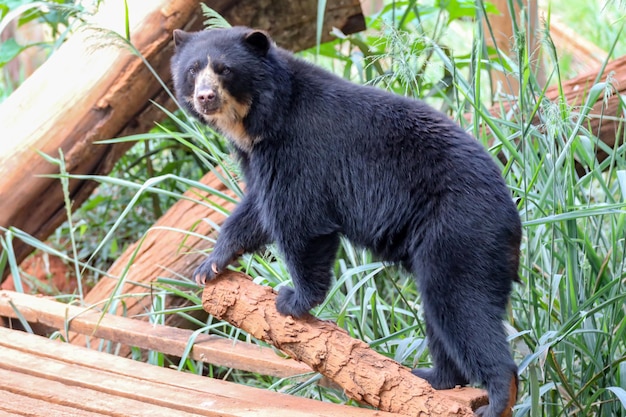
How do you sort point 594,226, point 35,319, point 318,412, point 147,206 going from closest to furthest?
point 318,412
point 594,226
point 35,319
point 147,206

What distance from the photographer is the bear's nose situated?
276 centimetres

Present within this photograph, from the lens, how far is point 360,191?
2.77 metres

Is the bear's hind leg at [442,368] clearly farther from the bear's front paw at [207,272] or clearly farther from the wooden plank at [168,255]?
the wooden plank at [168,255]

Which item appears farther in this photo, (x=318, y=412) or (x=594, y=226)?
(x=594, y=226)

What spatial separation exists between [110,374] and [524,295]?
169cm

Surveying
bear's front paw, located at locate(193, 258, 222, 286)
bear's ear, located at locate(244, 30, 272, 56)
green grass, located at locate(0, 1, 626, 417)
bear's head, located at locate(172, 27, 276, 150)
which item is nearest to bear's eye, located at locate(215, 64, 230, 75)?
bear's head, located at locate(172, 27, 276, 150)

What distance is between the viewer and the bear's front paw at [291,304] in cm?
262

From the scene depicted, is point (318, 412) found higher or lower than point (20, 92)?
lower

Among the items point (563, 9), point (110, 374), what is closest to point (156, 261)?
point (110, 374)

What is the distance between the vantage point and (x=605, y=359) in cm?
282

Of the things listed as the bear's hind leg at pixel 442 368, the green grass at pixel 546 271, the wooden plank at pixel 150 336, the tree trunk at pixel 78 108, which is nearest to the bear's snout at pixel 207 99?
the green grass at pixel 546 271

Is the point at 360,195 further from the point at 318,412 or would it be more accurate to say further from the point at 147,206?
the point at 147,206

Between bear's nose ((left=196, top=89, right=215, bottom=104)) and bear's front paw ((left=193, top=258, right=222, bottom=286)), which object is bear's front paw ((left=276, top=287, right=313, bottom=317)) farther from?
bear's nose ((left=196, top=89, right=215, bottom=104))

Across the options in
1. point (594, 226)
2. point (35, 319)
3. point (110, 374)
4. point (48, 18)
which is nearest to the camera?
point (110, 374)
